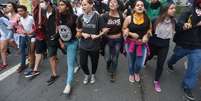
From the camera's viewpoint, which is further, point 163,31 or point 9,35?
point 9,35

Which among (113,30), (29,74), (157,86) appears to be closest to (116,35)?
(113,30)

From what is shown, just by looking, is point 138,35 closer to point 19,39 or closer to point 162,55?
point 162,55

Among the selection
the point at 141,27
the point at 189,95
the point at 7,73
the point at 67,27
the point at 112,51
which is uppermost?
the point at 67,27

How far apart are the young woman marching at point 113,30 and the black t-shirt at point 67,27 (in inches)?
26.1

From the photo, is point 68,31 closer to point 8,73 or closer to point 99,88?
point 99,88

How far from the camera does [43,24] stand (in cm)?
672

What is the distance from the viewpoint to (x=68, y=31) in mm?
6184

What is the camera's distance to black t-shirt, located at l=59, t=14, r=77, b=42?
6.14 metres

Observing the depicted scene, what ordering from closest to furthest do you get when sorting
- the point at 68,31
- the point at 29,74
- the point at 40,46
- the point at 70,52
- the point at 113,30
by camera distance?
the point at 68,31
the point at 70,52
the point at 113,30
the point at 40,46
the point at 29,74

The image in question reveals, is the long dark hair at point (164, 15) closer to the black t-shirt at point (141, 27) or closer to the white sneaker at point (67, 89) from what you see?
the black t-shirt at point (141, 27)

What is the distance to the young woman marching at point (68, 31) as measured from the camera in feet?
20.0

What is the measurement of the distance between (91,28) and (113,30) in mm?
547

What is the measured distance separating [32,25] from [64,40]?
1307mm

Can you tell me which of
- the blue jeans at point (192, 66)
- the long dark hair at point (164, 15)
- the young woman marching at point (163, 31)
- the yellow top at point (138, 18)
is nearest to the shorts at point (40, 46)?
the yellow top at point (138, 18)
